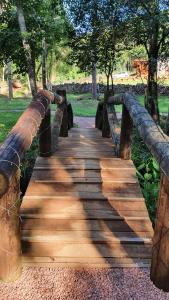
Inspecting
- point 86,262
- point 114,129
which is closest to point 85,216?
point 86,262

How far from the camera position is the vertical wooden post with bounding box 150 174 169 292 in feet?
8.61

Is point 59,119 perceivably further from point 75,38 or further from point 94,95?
point 94,95

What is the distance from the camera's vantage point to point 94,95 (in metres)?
24.2

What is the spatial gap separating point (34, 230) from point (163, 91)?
82.1ft

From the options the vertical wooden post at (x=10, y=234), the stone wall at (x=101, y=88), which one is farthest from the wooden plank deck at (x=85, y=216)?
the stone wall at (x=101, y=88)

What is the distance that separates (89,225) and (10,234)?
3.55 ft

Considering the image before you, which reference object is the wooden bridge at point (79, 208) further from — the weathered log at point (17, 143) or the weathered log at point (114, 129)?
the weathered log at point (114, 129)

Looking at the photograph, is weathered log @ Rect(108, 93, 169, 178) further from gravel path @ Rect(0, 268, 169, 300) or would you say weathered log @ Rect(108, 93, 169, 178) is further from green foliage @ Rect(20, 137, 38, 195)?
green foliage @ Rect(20, 137, 38, 195)

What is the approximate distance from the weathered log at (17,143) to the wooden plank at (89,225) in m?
1.00

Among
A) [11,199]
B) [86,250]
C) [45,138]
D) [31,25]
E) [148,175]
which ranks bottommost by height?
[148,175]

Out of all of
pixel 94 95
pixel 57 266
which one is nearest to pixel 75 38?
pixel 57 266

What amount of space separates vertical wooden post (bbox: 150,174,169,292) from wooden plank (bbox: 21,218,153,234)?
71 centimetres

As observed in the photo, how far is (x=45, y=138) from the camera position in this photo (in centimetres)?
509

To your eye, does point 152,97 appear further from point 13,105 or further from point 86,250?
point 13,105
